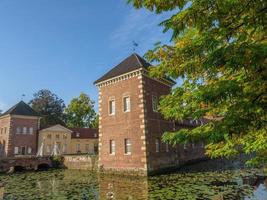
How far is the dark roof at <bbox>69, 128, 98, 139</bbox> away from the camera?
154 ft

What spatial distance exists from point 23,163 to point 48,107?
3085cm

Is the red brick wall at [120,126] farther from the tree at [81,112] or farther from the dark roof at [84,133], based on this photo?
the tree at [81,112]

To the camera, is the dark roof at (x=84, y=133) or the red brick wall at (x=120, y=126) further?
the dark roof at (x=84, y=133)

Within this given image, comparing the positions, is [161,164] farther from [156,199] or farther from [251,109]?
[251,109]

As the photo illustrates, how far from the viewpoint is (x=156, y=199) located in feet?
35.4

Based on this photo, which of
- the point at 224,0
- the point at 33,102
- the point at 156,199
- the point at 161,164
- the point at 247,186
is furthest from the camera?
the point at 33,102

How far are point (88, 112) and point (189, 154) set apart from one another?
3539cm

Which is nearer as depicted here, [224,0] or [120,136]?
[224,0]

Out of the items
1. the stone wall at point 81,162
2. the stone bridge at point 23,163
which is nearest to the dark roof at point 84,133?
the stone bridge at point 23,163

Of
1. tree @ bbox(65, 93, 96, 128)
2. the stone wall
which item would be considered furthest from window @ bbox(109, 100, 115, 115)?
tree @ bbox(65, 93, 96, 128)

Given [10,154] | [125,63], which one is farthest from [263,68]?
[10,154]

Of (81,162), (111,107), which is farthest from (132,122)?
(81,162)

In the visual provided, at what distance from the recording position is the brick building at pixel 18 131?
35.6 m

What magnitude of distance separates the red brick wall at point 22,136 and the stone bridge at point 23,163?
779cm
